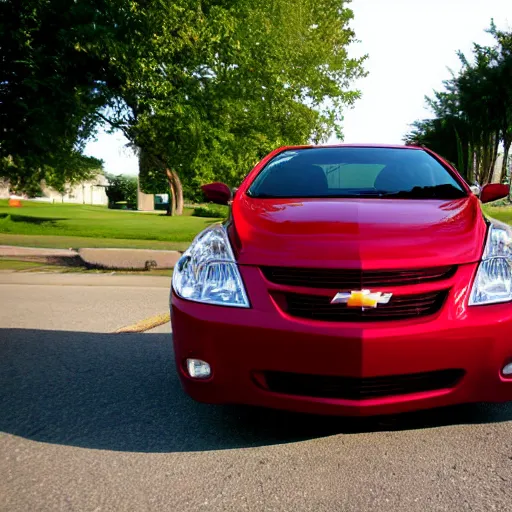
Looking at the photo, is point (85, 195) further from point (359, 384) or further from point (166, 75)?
point (359, 384)

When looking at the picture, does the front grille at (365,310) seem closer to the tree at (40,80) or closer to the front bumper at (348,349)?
the front bumper at (348,349)

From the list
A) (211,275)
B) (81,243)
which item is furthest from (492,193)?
(81,243)

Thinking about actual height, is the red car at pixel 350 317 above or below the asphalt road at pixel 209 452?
above

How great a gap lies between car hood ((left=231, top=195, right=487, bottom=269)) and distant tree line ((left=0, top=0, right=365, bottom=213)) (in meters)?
16.6

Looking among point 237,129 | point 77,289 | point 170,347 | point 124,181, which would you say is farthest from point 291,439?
point 124,181

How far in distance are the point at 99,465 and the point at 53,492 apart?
0.99ft

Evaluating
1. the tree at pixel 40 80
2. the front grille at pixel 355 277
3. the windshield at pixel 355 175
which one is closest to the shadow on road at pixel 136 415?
the front grille at pixel 355 277

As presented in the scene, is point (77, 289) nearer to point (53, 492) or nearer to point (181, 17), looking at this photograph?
point (53, 492)

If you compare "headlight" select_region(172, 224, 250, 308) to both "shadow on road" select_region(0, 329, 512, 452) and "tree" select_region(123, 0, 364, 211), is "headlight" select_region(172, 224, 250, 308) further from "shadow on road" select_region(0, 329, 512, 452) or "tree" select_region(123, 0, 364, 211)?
"tree" select_region(123, 0, 364, 211)

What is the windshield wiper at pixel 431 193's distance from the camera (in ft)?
13.1

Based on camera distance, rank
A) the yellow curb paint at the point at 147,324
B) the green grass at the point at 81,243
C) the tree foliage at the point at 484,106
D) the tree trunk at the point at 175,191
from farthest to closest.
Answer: the tree foliage at the point at 484,106
the tree trunk at the point at 175,191
the green grass at the point at 81,243
the yellow curb paint at the point at 147,324

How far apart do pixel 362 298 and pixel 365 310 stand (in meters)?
0.05

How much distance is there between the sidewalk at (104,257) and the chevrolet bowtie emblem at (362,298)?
9.17 meters

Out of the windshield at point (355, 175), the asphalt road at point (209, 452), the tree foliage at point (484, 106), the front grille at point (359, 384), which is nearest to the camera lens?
A: the asphalt road at point (209, 452)
